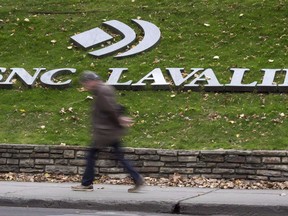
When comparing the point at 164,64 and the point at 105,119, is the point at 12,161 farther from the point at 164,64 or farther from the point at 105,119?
Result: the point at 164,64

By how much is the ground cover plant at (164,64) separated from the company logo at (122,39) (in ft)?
0.60

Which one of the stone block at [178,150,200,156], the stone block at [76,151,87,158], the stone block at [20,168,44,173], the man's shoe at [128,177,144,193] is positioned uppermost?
the stone block at [178,150,200,156]

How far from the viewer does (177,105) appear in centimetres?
1634

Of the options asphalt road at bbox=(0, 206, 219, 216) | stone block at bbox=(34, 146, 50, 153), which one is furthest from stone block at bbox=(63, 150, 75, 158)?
asphalt road at bbox=(0, 206, 219, 216)

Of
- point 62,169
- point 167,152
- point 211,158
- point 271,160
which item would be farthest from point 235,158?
point 62,169

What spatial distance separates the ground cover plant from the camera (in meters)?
14.8

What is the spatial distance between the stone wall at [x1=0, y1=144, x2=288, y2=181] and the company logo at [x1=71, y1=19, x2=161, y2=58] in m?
5.64

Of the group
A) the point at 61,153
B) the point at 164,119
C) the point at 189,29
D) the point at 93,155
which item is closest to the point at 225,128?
the point at 164,119

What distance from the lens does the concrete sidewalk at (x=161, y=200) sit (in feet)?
32.9

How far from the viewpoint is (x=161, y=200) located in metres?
10.4

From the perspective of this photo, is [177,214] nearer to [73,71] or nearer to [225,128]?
[225,128]

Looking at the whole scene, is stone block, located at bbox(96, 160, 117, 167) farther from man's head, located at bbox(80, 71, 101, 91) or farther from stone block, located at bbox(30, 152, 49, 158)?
man's head, located at bbox(80, 71, 101, 91)

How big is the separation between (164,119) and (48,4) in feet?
28.5

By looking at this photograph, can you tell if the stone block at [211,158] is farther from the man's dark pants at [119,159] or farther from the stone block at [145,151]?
the man's dark pants at [119,159]
